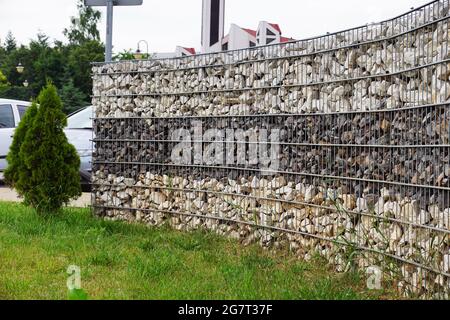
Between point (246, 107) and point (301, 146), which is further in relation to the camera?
point (246, 107)

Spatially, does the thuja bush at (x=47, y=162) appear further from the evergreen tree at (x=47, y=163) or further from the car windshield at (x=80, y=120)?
the car windshield at (x=80, y=120)

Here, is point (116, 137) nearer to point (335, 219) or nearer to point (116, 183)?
point (116, 183)

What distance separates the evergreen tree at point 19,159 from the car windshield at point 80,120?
434cm

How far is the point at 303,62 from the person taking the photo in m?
7.58

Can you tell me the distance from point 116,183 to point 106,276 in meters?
3.63

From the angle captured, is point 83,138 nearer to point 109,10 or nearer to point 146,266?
point 109,10

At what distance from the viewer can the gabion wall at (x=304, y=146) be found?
5699 mm

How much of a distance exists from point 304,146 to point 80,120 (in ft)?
26.2

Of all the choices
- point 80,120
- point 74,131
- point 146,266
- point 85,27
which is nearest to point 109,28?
point 74,131

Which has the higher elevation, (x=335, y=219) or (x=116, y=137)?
(x=116, y=137)

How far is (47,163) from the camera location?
31.3 feet

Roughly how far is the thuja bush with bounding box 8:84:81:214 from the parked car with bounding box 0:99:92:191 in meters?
2.89

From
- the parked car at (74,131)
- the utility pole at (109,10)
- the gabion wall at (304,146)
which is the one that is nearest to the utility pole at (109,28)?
the utility pole at (109,10)

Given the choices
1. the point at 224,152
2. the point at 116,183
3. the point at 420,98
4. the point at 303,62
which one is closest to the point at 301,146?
the point at 303,62
